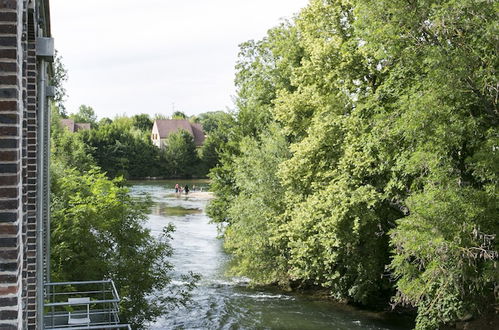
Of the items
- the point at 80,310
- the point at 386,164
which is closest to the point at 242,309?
the point at 386,164

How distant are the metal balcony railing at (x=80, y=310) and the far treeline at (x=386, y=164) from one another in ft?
23.6

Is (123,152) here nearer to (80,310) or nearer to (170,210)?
(170,210)

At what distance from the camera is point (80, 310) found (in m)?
12.5

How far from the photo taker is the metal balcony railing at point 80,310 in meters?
8.92

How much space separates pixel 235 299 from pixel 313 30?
32.5 ft

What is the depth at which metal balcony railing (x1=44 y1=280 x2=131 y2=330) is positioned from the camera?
8922mm

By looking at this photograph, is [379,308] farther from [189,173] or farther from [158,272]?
[189,173]

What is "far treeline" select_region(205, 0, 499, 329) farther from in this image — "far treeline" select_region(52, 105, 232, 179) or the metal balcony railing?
"far treeline" select_region(52, 105, 232, 179)

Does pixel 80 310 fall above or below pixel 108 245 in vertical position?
below

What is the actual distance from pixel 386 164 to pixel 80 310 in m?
9.91

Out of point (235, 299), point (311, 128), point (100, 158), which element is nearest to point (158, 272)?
point (235, 299)

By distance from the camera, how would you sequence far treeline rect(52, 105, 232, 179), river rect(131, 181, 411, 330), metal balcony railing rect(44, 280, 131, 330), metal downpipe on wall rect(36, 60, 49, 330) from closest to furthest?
metal downpipe on wall rect(36, 60, 49, 330) < metal balcony railing rect(44, 280, 131, 330) < river rect(131, 181, 411, 330) < far treeline rect(52, 105, 232, 179)

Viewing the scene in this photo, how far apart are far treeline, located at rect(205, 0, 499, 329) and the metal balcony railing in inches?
283

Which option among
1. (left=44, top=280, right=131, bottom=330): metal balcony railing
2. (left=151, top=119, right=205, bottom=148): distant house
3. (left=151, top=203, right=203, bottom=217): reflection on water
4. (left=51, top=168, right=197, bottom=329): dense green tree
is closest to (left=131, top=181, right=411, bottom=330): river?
(left=51, top=168, right=197, bottom=329): dense green tree
